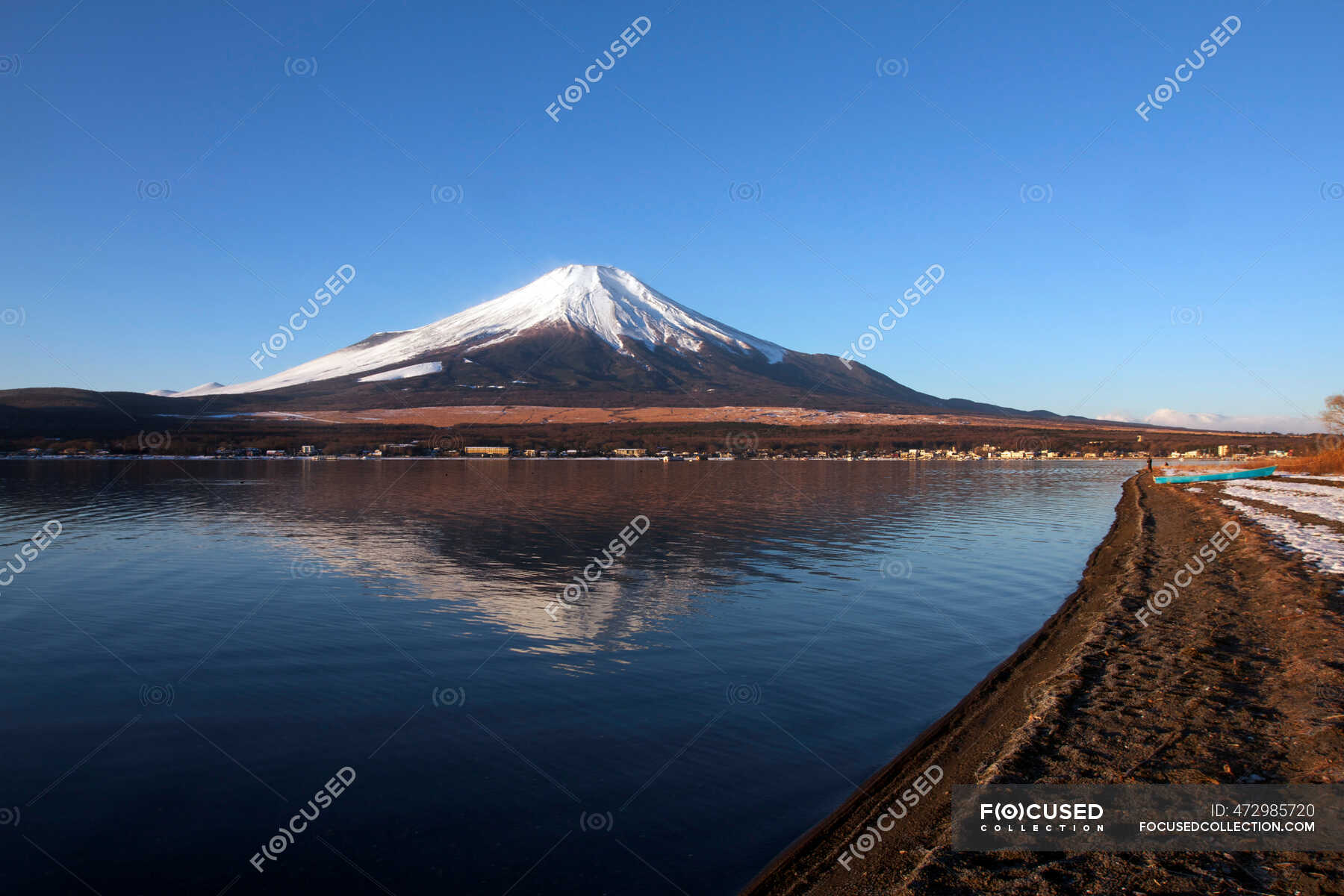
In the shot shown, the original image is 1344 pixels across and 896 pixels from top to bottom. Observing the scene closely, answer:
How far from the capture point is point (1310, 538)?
20406mm

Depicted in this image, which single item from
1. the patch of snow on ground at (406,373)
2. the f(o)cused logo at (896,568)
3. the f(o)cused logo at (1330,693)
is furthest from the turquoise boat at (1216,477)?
the patch of snow on ground at (406,373)

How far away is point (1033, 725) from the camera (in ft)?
27.1

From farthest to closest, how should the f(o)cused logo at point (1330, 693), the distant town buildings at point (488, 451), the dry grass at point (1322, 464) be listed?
the distant town buildings at point (488, 451), the dry grass at point (1322, 464), the f(o)cused logo at point (1330, 693)

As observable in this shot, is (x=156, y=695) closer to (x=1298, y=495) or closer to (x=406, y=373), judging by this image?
(x=1298, y=495)

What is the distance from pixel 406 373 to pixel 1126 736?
643 ft

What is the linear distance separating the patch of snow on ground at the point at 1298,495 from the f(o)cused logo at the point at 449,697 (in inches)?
1007

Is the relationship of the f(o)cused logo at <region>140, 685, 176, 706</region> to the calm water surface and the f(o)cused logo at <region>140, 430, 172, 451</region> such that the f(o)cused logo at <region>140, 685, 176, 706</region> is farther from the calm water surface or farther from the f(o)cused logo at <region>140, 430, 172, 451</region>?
the f(o)cused logo at <region>140, 430, 172, 451</region>

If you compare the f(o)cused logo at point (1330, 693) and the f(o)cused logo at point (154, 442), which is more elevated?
the f(o)cused logo at point (154, 442)

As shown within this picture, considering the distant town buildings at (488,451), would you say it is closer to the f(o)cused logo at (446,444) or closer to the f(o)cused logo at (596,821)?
the f(o)cused logo at (446,444)

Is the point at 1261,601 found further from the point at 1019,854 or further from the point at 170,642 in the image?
the point at 170,642

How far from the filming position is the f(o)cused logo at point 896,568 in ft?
62.8

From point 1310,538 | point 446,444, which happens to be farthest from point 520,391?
point 1310,538

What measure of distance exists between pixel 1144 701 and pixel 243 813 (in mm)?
9305

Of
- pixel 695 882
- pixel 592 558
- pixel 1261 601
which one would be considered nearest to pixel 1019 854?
pixel 695 882
